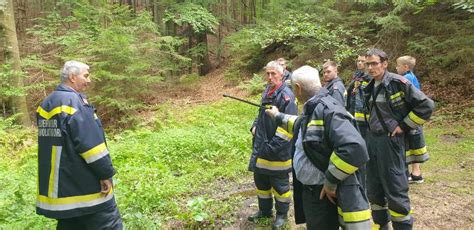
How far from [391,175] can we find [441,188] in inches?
108

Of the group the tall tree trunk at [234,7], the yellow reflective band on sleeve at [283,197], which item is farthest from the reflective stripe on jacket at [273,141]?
the tall tree trunk at [234,7]

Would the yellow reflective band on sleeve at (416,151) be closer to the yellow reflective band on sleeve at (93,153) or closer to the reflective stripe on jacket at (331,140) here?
the reflective stripe on jacket at (331,140)

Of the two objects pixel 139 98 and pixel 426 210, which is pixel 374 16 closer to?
pixel 139 98

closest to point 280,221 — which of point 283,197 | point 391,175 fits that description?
point 283,197

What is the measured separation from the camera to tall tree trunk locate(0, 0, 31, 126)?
1210 centimetres

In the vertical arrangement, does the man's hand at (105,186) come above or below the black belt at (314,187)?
below

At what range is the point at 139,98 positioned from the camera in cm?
1547

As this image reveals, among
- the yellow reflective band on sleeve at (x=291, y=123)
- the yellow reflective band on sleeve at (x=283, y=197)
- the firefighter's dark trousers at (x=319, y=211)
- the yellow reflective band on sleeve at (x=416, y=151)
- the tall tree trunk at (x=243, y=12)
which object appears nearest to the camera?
the firefighter's dark trousers at (x=319, y=211)

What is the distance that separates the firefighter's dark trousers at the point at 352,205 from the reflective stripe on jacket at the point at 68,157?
2.20m

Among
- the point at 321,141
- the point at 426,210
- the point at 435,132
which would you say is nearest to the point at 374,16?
the point at 435,132

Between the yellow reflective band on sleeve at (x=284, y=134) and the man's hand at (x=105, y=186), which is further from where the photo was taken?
the yellow reflective band on sleeve at (x=284, y=134)

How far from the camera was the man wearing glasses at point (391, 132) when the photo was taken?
415cm

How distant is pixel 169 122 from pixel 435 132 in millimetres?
8200

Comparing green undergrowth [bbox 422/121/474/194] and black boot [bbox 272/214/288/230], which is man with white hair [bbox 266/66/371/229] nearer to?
black boot [bbox 272/214/288/230]
